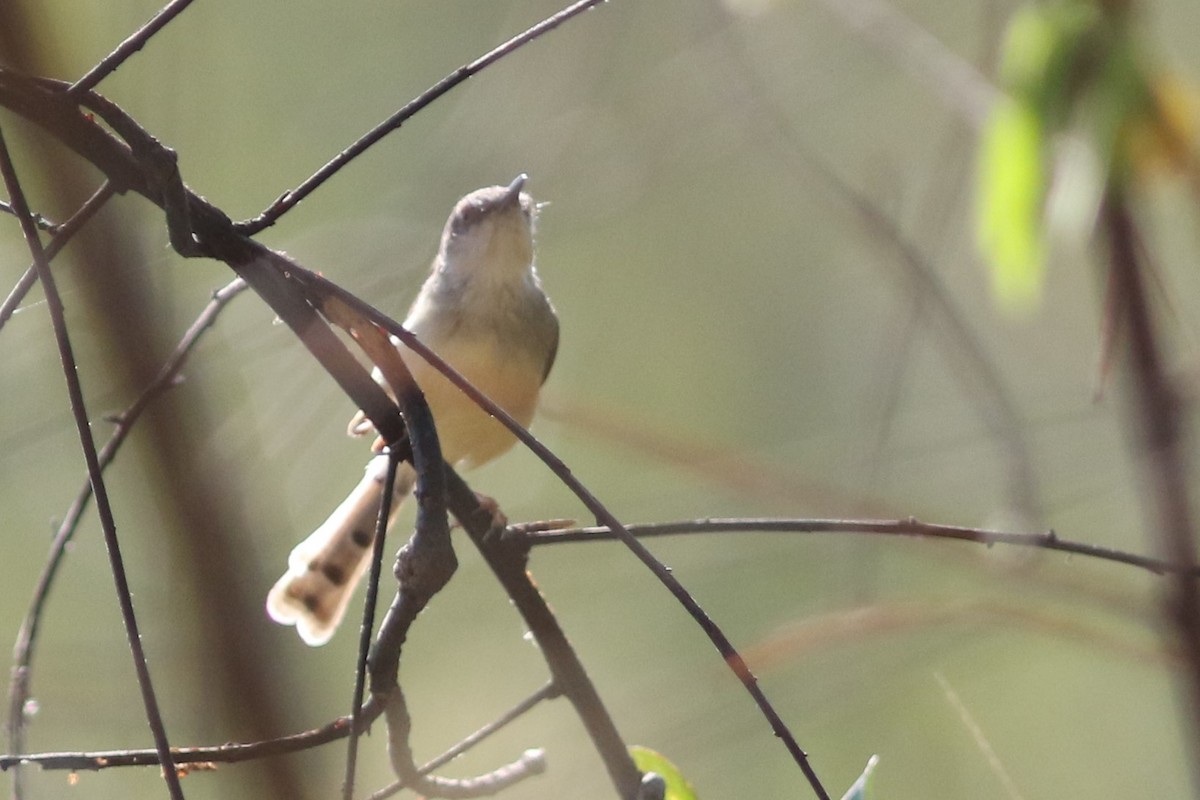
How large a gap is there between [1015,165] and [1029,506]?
1.70 ft

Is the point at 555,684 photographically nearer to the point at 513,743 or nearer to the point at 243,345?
the point at 243,345

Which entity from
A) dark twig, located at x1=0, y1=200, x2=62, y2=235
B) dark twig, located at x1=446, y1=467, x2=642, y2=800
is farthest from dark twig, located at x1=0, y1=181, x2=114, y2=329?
dark twig, located at x1=446, y1=467, x2=642, y2=800

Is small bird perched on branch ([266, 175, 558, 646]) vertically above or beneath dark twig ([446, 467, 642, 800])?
above

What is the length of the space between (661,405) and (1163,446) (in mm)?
6330

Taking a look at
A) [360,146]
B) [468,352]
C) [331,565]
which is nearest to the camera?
[360,146]

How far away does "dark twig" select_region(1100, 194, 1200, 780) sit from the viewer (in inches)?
45.3

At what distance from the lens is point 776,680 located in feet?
15.1

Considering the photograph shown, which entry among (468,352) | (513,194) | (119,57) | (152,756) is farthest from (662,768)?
(513,194)

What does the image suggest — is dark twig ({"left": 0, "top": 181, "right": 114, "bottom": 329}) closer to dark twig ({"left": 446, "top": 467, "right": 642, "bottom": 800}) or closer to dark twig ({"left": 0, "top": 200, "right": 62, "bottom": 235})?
dark twig ({"left": 0, "top": 200, "right": 62, "bottom": 235})

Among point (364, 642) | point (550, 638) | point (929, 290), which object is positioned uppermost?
point (929, 290)

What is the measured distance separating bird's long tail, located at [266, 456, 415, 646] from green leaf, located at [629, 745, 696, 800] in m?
1.48

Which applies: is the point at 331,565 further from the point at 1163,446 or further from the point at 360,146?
the point at 1163,446

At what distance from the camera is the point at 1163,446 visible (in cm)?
117

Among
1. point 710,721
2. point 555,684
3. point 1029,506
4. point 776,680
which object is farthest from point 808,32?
point 555,684
